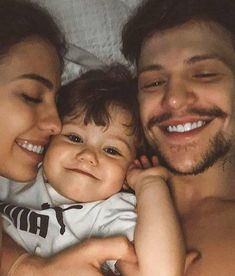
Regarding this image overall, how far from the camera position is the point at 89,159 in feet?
4.72

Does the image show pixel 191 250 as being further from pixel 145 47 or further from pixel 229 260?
pixel 145 47

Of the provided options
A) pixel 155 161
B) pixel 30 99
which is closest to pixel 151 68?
pixel 155 161

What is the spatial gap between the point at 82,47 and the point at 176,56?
50 cm

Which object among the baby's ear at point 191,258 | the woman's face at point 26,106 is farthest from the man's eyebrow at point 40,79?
the baby's ear at point 191,258

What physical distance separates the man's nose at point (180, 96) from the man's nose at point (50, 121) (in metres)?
0.32

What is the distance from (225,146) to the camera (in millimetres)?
1539

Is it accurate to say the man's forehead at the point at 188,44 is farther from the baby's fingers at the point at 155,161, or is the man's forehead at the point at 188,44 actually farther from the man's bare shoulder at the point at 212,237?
the man's bare shoulder at the point at 212,237

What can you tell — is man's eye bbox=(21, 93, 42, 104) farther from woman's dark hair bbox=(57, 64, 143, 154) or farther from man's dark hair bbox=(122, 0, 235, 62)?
man's dark hair bbox=(122, 0, 235, 62)

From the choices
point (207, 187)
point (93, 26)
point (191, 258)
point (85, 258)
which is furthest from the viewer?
point (93, 26)

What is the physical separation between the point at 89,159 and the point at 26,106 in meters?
0.22

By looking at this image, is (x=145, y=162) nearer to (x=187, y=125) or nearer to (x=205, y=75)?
(x=187, y=125)

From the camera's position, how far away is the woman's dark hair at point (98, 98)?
1.49 m

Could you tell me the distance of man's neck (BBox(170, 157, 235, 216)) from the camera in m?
1.61

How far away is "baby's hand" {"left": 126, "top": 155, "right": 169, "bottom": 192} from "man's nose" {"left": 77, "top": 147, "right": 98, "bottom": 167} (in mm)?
117
